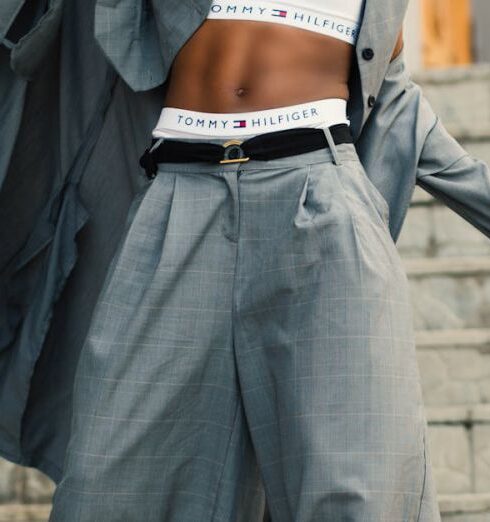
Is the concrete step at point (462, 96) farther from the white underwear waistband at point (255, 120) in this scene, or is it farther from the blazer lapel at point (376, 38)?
the white underwear waistband at point (255, 120)

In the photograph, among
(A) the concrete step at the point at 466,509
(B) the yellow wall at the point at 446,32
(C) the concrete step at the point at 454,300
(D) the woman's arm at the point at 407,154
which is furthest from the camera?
(B) the yellow wall at the point at 446,32

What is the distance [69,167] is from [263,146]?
75cm

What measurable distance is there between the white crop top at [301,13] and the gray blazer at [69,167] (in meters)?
0.20

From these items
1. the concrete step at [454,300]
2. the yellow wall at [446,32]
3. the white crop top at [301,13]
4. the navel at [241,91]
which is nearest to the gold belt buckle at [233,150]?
the navel at [241,91]

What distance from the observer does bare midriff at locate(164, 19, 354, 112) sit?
10.7 ft

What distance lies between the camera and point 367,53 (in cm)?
334

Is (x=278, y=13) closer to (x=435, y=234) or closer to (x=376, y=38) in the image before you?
(x=376, y=38)

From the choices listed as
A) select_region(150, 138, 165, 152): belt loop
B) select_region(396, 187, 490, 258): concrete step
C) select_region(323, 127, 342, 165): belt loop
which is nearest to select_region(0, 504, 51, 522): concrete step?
select_region(150, 138, 165, 152): belt loop

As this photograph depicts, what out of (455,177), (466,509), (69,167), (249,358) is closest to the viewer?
(249,358)

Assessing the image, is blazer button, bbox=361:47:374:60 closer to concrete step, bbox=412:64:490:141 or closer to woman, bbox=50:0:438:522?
woman, bbox=50:0:438:522

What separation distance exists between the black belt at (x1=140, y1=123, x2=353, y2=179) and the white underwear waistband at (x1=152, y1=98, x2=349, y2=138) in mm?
17

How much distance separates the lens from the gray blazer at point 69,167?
11.5 feet

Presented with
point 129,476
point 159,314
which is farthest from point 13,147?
point 129,476

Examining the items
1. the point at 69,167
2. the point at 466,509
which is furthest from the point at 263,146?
the point at 466,509
